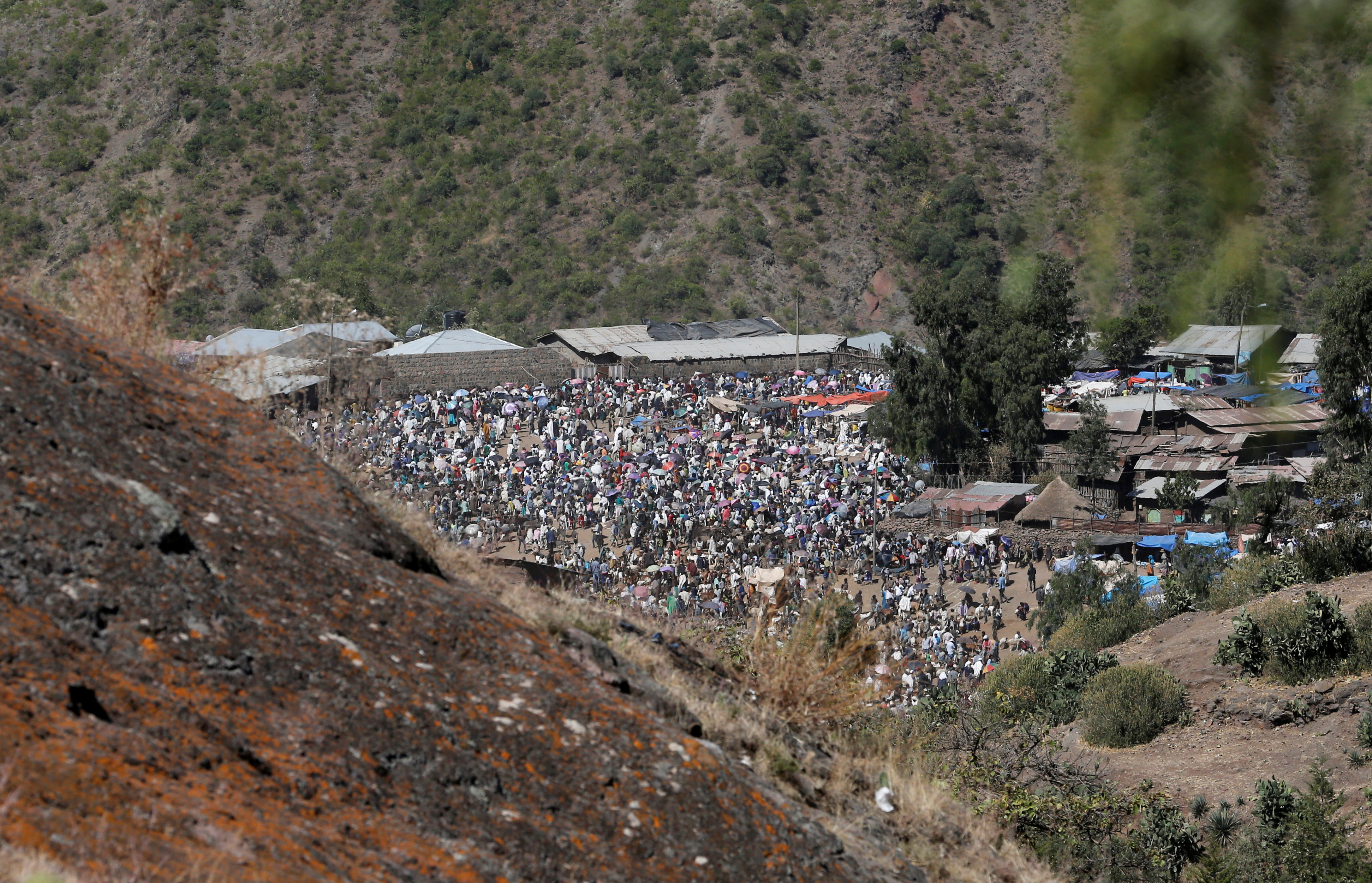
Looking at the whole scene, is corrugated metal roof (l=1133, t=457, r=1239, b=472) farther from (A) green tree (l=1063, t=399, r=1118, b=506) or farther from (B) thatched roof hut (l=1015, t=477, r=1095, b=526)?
(B) thatched roof hut (l=1015, t=477, r=1095, b=526)

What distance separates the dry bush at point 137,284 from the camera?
19.0 feet

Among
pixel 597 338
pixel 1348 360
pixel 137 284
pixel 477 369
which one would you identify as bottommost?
pixel 477 369

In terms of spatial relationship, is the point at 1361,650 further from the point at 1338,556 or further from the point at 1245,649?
the point at 1338,556

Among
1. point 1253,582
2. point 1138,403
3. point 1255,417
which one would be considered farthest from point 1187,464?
point 1253,582

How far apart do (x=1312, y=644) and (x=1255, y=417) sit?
59.7ft

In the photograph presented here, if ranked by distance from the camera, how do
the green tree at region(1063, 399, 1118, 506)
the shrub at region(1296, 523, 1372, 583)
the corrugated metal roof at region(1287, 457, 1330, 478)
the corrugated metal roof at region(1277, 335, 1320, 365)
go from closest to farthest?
the shrub at region(1296, 523, 1372, 583)
the corrugated metal roof at region(1277, 335, 1320, 365)
the corrugated metal roof at region(1287, 457, 1330, 478)
the green tree at region(1063, 399, 1118, 506)

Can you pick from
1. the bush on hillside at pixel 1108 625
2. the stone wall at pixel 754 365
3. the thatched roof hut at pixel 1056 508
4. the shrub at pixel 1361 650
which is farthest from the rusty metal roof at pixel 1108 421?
the shrub at pixel 1361 650

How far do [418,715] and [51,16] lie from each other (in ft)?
309

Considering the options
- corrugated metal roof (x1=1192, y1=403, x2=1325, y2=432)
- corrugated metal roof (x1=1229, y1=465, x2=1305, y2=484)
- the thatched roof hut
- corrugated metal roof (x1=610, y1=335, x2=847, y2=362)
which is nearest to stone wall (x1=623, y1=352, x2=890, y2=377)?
corrugated metal roof (x1=610, y1=335, x2=847, y2=362)

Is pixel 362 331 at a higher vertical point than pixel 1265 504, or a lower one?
higher

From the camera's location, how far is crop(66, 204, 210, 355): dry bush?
5789 mm

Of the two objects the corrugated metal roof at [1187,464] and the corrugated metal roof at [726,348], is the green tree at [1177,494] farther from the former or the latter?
the corrugated metal roof at [726,348]

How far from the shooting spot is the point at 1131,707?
13172 mm

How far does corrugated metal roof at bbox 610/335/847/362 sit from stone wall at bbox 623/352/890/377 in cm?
14
